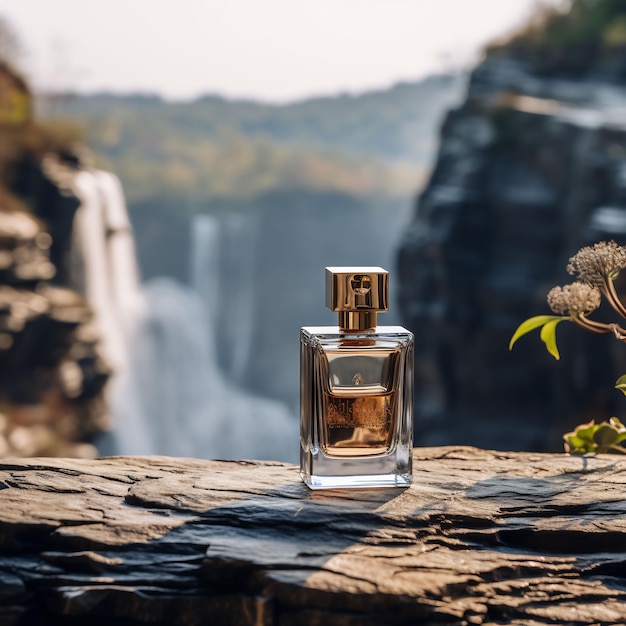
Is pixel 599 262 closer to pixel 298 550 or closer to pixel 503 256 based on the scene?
pixel 298 550

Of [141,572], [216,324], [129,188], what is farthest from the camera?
[216,324]

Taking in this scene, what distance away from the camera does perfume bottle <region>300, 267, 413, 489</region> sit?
0.70 m

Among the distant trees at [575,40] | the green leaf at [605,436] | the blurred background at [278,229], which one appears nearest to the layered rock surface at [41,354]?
the blurred background at [278,229]

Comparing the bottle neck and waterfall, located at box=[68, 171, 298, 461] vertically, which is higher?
the bottle neck

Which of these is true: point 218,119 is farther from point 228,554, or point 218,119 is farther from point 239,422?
point 228,554

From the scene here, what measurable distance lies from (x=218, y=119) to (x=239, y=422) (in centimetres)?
293

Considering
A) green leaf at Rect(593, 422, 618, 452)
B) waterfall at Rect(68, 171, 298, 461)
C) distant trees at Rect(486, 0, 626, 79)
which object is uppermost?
distant trees at Rect(486, 0, 626, 79)

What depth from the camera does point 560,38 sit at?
6391mm

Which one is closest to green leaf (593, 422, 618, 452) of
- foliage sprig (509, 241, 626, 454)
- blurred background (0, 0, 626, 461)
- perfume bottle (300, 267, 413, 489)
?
foliage sprig (509, 241, 626, 454)

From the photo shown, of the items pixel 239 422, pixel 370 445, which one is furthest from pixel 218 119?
pixel 370 445

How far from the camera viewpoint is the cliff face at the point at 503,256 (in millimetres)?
5203

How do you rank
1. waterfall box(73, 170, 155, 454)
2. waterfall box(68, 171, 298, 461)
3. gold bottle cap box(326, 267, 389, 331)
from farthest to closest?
waterfall box(68, 171, 298, 461) < waterfall box(73, 170, 155, 454) < gold bottle cap box(326, 267, 389, 331)

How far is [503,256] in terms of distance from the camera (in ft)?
18.4

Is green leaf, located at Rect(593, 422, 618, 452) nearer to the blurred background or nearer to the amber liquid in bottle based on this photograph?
the amber liquid in bottle
